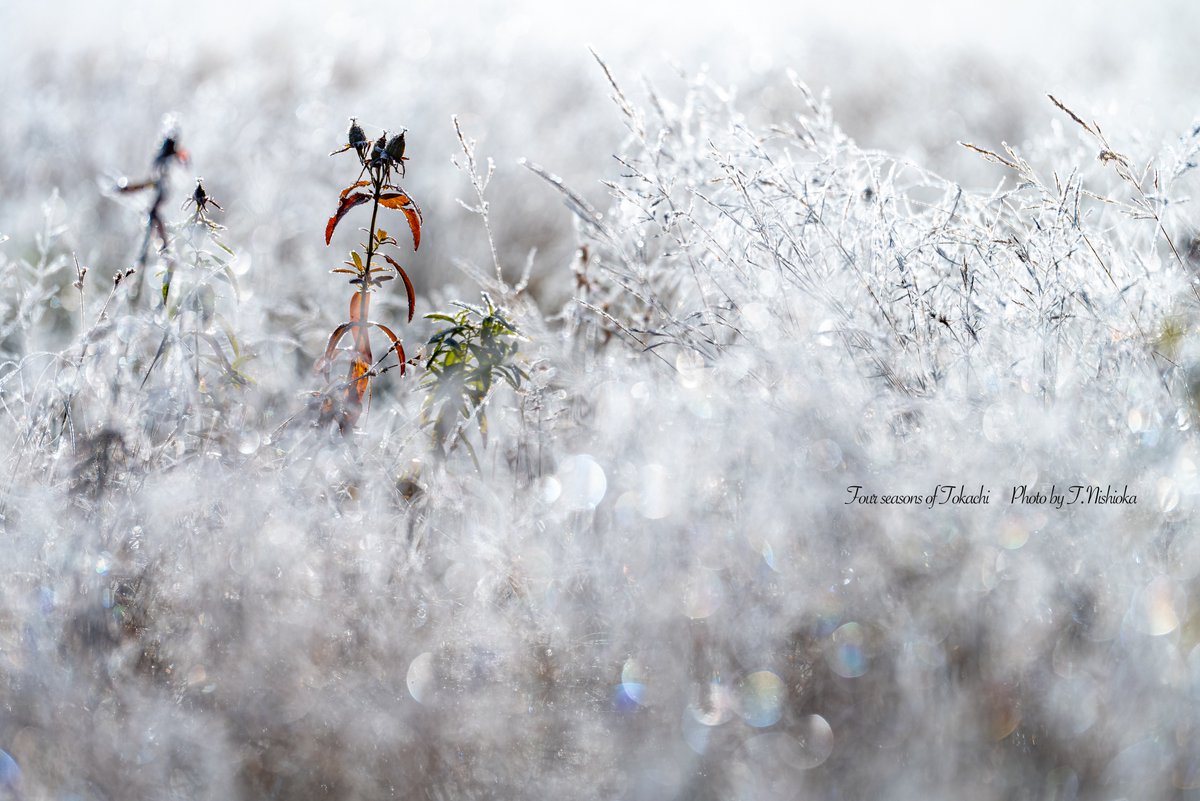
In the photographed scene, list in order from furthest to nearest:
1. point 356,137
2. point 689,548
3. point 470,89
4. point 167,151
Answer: point 470,89 → point 167,151 → point 356,137 → point 689,548

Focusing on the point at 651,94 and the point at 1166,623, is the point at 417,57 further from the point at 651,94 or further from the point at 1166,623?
the point at 1166,623

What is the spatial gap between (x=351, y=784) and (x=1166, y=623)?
918 mm

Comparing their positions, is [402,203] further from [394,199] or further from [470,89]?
[470,89]

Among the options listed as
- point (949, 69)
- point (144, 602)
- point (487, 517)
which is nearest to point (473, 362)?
point (487, 517)

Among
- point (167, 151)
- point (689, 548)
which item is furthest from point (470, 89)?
point (689, 548)

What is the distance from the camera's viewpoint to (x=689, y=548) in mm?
1264

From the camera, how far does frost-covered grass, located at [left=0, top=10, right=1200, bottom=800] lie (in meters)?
1.16

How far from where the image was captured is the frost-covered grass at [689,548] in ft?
3.79

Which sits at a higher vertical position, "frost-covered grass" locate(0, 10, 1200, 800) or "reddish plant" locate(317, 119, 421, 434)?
"reddish plant" locate(317, 119, 421, 434)

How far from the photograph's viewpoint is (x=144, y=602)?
1323mm

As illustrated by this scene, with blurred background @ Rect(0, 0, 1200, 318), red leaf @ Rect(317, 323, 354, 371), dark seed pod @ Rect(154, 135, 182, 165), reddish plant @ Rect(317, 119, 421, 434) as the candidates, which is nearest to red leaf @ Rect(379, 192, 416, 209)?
reddish plant @ Rect(317, 119, 421, 434)

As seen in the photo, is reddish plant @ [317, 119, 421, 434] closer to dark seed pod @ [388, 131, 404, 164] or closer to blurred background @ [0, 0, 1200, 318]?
dark seed pod @ [388, 131, 404, 164]

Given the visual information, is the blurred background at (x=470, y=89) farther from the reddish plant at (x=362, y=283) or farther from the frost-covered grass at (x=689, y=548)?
the reddish plant at (x=362, y=283)

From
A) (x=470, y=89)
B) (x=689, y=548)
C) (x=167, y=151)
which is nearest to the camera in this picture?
(x=689, y=548)
